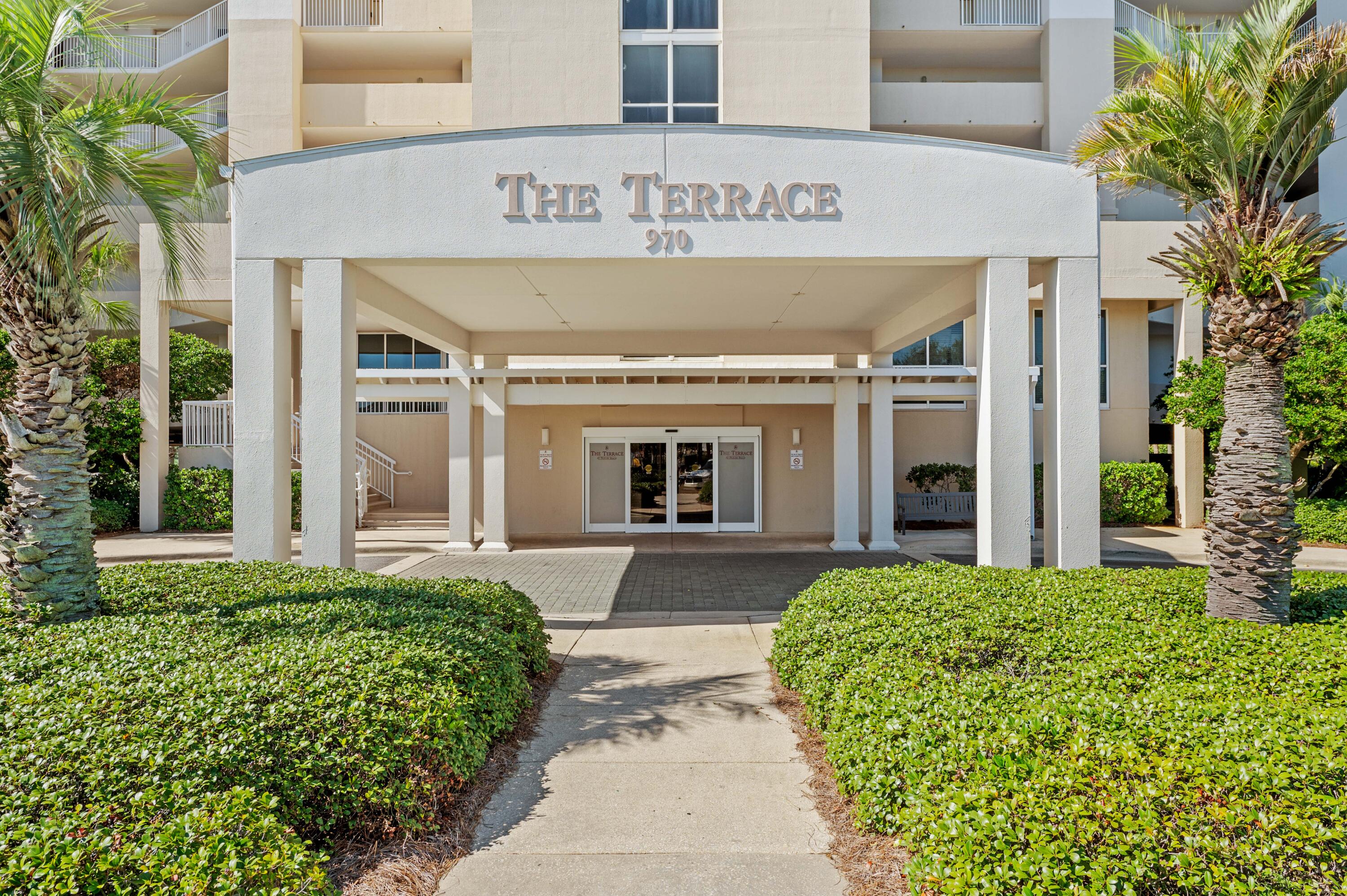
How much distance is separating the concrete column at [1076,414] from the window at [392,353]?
56.8 feet

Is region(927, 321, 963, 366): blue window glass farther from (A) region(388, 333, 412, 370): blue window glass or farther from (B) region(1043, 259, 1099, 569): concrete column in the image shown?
(A) region(388, 333, 412, 370): blue window glass

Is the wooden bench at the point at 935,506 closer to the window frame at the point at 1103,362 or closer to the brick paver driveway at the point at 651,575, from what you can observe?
the window frame at the point at 1103,362

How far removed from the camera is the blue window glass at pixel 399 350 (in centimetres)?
2188

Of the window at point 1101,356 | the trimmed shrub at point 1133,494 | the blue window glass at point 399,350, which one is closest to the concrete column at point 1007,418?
the window at point 1101,356

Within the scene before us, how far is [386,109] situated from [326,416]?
14708 millimetres

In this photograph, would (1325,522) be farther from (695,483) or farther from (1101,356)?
(695,483)

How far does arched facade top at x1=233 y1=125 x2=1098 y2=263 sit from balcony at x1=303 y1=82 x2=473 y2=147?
12541 mm

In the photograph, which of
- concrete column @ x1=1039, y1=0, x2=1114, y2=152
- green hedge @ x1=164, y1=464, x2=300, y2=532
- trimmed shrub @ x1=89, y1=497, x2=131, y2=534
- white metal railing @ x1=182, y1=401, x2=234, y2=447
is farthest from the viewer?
concrete column @ x1=1039, y1=0, x2=1114, y2=152

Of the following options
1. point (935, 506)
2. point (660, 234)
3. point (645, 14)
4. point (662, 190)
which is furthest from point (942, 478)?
point (662, 190)

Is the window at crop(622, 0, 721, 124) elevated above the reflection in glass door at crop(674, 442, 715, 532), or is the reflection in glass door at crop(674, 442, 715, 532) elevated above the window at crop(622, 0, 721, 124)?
the window at crop(622, 0, 721, 124)

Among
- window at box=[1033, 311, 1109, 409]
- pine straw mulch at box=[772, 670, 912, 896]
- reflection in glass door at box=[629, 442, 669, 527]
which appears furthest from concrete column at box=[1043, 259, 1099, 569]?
window at box=[1033, 311, 1109, 409]

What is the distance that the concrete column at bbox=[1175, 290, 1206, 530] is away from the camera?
17.8 m

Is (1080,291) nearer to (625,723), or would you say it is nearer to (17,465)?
(625,723)

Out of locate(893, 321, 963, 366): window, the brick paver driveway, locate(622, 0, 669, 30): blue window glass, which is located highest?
locate(622, 0, 669, 30): blue window glass
